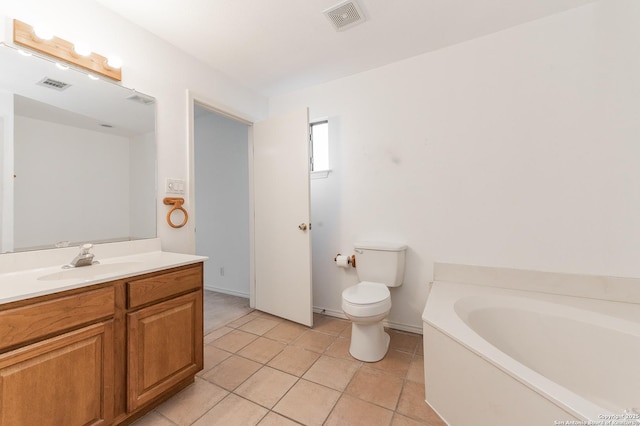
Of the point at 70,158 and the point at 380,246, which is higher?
the point at 70,158

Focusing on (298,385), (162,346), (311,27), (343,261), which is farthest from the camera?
(343,261)

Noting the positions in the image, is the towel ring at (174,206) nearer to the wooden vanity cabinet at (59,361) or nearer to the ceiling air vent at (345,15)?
the wooden vanity cabinet at (59,361)

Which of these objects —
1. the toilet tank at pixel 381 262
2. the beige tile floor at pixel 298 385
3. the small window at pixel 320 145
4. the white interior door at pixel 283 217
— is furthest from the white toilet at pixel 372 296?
the small window at pixel 320 145

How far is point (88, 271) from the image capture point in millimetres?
1301

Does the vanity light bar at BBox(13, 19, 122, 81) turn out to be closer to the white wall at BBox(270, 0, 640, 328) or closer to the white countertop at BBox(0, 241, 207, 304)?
the white countertop at BBox(0, 241, 207, 304)

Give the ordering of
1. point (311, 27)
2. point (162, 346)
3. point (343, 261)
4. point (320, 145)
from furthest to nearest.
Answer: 1. point (320, 145)
2. point (343, 261)
3. point (311, 27)
4. point (162, 346)

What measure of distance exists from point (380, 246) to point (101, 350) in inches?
71.6

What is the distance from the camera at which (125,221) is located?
1.67 metres

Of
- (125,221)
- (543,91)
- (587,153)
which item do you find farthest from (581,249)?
(125,221)

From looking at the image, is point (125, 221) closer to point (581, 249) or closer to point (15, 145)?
point (15, 145)

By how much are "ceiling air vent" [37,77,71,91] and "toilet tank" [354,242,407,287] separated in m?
2.17

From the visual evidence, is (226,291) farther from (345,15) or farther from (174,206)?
(345,15)

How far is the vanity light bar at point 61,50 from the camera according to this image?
1.27 meters

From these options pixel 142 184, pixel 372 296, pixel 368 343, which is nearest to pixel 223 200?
pixel 142 184
